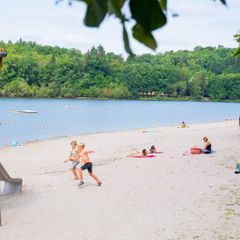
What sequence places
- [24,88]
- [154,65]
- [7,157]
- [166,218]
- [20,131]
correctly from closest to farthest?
[166,218]
[7,157]
[20,131]
[24,88]
[154,65]

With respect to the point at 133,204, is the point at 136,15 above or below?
above

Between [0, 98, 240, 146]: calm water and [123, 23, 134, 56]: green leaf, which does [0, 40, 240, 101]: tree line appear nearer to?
[0, 98, 240, 146]: calm water

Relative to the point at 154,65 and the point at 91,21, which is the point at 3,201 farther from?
the point at 154,65

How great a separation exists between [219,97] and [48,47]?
6583 cm

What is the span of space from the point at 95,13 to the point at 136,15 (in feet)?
0.40

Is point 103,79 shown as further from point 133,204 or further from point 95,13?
point 95,13

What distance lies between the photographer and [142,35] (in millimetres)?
1198

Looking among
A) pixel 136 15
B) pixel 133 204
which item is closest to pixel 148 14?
pixel 136 15

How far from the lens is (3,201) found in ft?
43.7

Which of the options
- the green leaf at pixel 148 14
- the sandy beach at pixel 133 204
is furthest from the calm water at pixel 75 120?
the green leaf at pixel 148 14

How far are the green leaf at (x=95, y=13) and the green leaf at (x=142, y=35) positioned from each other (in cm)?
11

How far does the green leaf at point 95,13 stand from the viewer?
1.11 m

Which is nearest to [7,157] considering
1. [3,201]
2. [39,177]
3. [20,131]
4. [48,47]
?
[39,177]

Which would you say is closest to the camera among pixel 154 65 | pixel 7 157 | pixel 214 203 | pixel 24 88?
pixel 214 203
